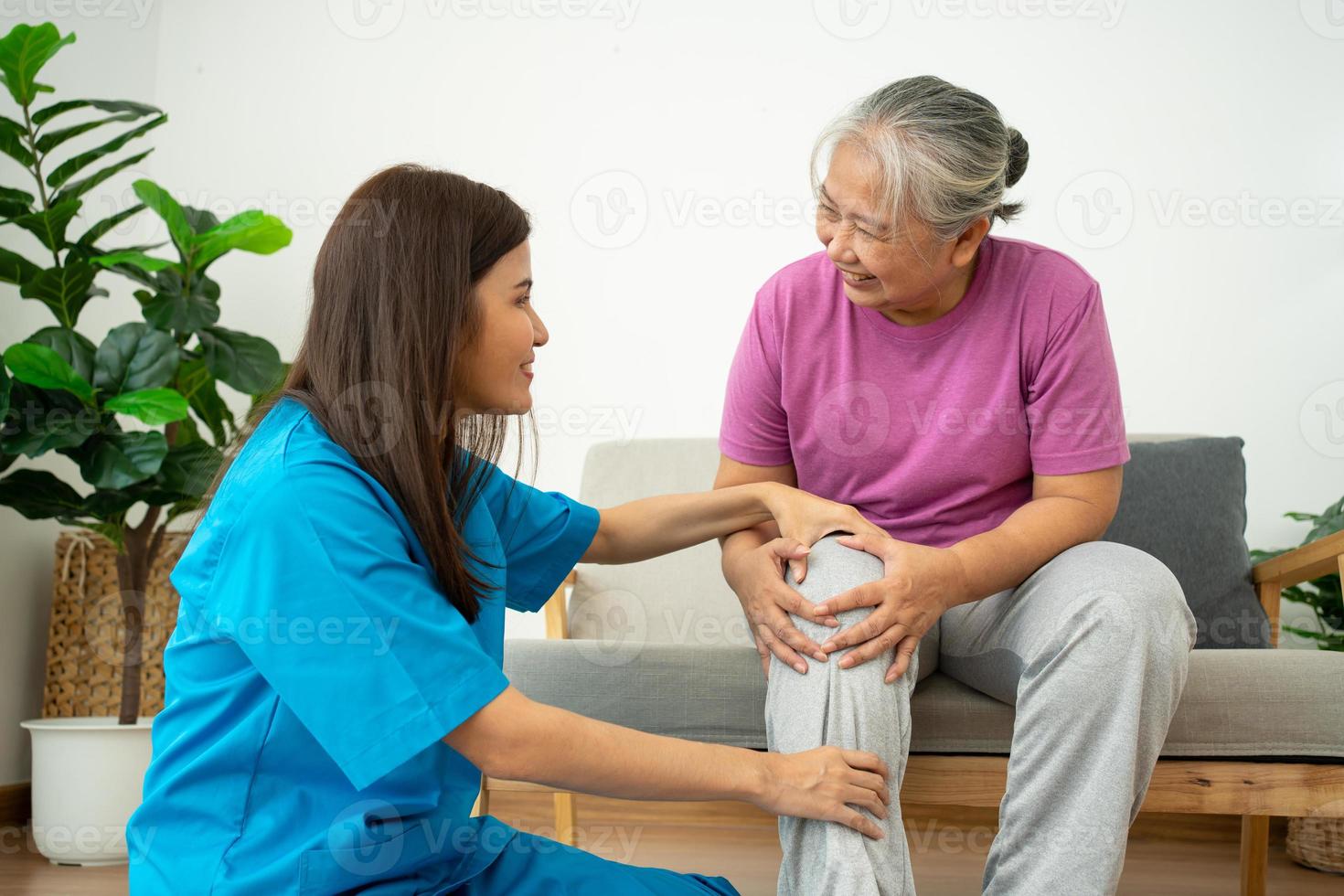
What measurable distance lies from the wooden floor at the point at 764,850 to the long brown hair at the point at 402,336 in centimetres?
138

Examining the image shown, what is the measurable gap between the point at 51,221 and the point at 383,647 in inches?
75.1

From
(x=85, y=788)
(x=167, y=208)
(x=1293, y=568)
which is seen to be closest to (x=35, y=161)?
(x=167, y=208)

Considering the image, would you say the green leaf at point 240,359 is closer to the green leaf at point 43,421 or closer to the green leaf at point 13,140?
the green leaf at point 43,421

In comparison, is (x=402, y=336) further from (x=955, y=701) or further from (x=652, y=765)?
(x=955, y=701)

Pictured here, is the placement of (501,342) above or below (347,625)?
above

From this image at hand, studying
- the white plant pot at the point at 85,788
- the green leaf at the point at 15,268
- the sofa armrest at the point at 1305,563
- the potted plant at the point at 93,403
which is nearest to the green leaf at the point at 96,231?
the potted plant at the point at 93,403

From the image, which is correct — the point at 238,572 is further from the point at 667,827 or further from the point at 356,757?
the point at 667,827

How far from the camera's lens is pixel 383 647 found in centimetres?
96

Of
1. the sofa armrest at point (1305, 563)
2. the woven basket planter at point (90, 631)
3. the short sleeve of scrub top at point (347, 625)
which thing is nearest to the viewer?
the short sleeve of scrub top at point (347, 625)

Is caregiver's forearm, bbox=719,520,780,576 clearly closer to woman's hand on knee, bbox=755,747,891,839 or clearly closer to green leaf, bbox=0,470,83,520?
woman's hand on knee, bbox=755,747,891,839

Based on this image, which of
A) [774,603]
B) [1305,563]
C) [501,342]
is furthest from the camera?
[1305,563]

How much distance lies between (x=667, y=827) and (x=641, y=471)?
0.90 m

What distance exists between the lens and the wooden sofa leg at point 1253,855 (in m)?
1.98

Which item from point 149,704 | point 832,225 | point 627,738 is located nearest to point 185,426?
point 149,704
